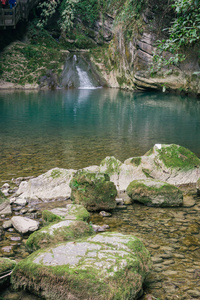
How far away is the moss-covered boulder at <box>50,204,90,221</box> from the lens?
190 inches

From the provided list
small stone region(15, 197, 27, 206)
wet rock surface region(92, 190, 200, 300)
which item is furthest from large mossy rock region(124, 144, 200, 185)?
small stone region(15, 197, 27, 206)

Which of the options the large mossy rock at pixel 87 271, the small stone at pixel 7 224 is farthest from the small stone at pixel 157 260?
the small stone at pixel 7 224

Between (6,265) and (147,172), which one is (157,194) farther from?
(6,265)

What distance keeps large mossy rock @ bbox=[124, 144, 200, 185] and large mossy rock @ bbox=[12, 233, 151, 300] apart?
3662mm

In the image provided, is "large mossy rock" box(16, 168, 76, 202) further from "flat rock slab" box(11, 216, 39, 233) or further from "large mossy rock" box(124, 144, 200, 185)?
"large mossy rock" box(124, 144, 200, 185)

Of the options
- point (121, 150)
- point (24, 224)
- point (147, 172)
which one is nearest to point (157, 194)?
point (147, 172)

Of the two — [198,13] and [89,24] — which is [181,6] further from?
[89,24]

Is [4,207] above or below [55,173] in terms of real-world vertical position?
below

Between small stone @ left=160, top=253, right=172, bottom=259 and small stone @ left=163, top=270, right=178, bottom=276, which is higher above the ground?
small stone @ left=163, top=270, right=178, bottom=276

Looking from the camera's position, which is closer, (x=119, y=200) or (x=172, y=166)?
(x=119, y=200)

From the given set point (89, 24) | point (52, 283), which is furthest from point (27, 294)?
point (89, 24)

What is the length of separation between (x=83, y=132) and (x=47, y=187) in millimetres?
6633

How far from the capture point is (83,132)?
502 inches

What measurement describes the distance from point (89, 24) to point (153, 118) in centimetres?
3073
